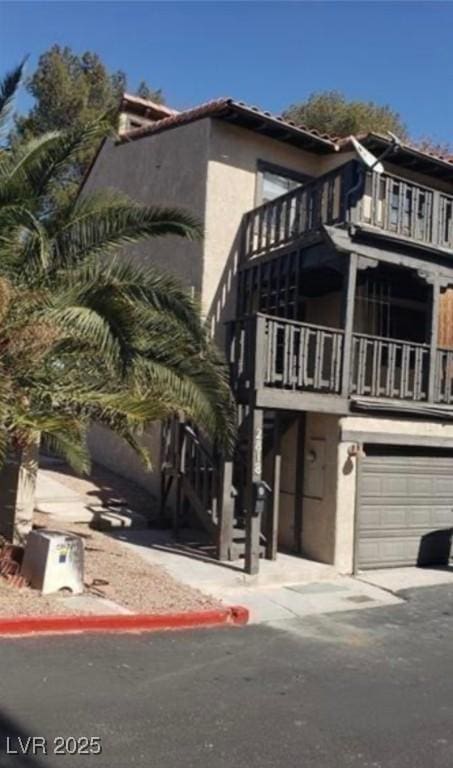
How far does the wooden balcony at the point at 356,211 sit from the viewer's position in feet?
38.3

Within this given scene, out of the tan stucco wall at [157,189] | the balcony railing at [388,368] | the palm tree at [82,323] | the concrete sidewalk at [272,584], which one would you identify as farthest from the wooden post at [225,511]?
the tan stucco wall at [157,189]

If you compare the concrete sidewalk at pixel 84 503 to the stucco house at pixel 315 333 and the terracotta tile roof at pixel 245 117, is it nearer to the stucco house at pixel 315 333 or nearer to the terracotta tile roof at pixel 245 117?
the stucco house at pixel 315 333

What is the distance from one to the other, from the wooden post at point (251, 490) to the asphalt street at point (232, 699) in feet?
7.27

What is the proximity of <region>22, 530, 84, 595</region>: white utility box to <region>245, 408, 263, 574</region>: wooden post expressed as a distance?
9.19 ft

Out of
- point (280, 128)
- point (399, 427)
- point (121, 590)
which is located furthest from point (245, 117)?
point (121, 590)

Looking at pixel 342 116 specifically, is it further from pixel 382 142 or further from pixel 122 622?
pixel 122 622

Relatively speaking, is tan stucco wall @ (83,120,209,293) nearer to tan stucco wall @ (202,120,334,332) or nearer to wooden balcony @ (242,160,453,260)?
tan stucco wall @ (202,120,334,332)

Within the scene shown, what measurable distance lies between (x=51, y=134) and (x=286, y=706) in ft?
23.4

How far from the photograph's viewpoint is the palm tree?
828 cm

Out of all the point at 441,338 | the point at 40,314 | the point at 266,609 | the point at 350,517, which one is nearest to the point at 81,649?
the point at 266,609

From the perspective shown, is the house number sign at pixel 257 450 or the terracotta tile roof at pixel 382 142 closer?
the house number sign at pixel 257 450

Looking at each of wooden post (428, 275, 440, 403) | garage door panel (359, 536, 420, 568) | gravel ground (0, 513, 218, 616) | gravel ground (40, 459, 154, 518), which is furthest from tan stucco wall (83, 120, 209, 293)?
garage door panel (359, 536, 420, 568)

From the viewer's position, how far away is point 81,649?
6.64 meters

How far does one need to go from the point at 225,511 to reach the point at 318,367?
2530 millimetres
